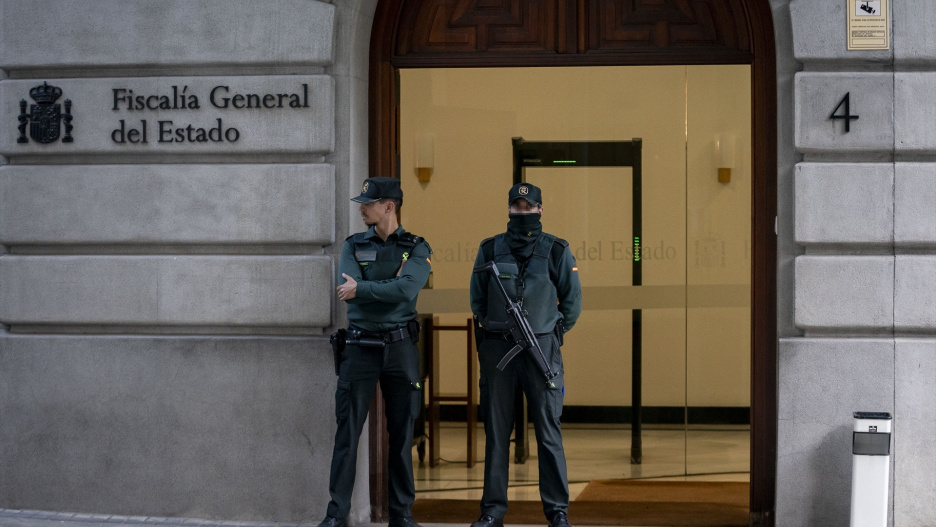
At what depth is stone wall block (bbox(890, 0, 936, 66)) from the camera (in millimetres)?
6109

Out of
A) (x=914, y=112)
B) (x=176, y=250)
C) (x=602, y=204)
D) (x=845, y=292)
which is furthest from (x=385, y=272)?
(x=914, y=112)

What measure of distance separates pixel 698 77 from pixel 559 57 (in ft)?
3.25

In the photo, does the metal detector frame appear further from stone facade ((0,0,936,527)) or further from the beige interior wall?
stone facade ((0,0,936,527))

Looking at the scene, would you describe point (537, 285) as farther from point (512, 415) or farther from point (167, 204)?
point (167, 204)

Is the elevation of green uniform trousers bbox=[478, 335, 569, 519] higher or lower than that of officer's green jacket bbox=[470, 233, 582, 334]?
lower

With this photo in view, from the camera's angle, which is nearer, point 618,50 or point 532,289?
point 532,289

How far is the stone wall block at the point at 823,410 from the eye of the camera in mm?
6117

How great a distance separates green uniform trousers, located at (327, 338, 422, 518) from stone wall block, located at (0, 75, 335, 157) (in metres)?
1.50

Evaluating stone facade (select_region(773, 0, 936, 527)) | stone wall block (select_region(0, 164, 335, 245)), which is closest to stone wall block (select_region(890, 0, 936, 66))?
stone facade (select_region(773, 0, 936, 527))

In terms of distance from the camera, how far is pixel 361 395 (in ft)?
19.2

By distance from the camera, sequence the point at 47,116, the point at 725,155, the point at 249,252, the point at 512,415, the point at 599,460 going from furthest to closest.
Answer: the point at 599,460
the point at 725,155
the point at 47,116
the point at 249,252
the point at 512,415

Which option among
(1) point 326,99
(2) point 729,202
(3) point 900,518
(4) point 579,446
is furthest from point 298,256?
(3) point 900,518

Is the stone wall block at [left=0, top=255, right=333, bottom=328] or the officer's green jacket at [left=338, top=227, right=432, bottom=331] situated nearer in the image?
the officer's green jacket at [left=338, top=227, right=432, bottom=331]

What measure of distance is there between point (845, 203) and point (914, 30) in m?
1.16
